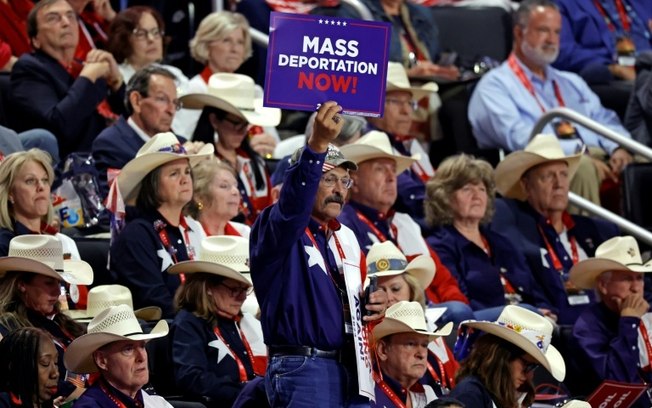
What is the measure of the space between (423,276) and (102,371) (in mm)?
2329

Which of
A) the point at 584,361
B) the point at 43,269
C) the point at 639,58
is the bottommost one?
the point at 584,361

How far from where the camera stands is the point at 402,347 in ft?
23.6

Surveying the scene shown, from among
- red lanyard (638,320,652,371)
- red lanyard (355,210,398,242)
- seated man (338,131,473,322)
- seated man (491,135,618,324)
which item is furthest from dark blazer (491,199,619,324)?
red lanyard (355,210,398,242)

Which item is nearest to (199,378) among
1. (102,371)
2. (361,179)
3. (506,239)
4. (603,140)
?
(102,371)

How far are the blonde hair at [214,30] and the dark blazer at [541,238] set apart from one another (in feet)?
6.52

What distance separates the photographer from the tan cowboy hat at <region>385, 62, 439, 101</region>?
33.8ft

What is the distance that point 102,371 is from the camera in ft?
22.2

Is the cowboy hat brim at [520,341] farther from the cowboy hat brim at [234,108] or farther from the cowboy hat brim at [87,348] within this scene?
the cowboy hat brim at [234,108]

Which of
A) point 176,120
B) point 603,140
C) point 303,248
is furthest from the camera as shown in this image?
point 603,140

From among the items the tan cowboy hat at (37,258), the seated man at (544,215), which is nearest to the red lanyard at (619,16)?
the seated man at (544,215)

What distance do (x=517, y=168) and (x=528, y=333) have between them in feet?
8.59

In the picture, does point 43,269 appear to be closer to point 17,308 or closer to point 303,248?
point 17,308

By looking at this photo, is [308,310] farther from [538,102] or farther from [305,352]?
[538,102]

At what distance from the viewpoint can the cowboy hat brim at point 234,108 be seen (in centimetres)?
929
